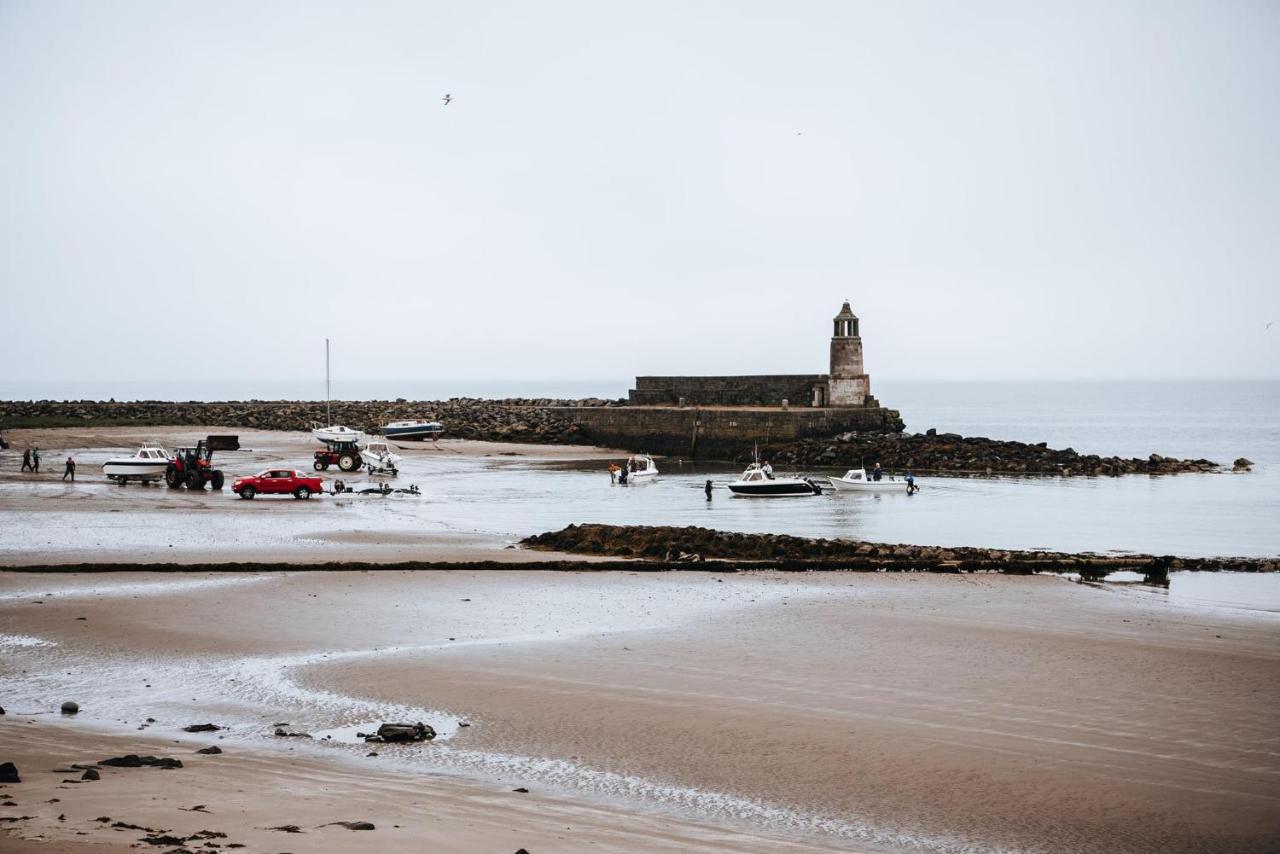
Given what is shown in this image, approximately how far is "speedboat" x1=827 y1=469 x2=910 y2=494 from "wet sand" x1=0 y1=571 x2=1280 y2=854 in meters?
23.6

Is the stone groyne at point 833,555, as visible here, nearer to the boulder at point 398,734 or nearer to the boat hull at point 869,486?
the boulder at point 398,734

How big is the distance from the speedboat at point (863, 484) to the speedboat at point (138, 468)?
880 inches

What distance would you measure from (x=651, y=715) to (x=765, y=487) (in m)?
28.8

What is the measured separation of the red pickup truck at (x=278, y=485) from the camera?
31.8 m

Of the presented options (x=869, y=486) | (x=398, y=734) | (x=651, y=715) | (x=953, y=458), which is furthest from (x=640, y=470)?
(x=398, y=734)

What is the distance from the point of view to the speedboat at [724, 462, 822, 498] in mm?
38375

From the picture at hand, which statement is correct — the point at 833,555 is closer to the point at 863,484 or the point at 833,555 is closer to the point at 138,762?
the point at 138,762

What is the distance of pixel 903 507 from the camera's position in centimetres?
3488

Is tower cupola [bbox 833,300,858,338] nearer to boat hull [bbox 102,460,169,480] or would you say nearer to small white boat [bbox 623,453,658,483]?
small white boat [bbox 623,453,658,483]

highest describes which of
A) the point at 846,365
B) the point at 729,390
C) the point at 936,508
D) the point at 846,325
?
the point at 846,325

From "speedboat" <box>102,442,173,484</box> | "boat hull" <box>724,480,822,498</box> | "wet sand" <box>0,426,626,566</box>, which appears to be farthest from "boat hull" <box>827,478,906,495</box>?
"speedboat" <box>102,442,173,484</box>

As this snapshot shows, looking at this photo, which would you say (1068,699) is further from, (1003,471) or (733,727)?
(1003,471)

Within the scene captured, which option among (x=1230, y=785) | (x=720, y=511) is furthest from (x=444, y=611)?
(x=720, y=511)

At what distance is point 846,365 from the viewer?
192 feet
